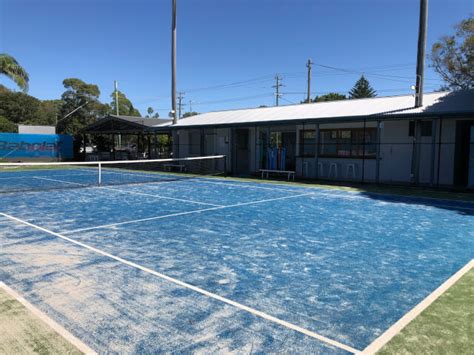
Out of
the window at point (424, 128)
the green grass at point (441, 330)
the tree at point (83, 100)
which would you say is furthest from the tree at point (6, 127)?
the green grass at point (441, 330)

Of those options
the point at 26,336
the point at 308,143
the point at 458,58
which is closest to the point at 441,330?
the point at 26,336

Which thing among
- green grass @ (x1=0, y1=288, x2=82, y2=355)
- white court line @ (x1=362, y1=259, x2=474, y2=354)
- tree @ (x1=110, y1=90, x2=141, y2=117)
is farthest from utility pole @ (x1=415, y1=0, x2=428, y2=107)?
tree @ (x1=110, y1=90, x2=141, y2=117)

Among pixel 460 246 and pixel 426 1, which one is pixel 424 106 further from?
pixel 460 246

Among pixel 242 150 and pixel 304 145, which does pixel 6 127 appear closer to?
pixel 242 150

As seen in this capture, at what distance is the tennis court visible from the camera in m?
3.67

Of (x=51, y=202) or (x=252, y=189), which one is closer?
(x=51, y=202)

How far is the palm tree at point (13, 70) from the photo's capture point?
19.1 metres

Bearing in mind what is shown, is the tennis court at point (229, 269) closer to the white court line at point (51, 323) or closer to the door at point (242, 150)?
the white court line at point (51, 323)

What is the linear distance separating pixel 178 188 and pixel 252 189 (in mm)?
2899

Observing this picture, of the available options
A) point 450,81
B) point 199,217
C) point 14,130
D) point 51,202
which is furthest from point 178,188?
point 14,130

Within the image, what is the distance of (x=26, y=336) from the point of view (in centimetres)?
352

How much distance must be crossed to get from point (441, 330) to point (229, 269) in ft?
8.72

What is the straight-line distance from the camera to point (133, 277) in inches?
200

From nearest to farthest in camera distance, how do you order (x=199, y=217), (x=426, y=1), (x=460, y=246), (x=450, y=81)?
(x=460, y=246) → (x=199, y=217) → (x=426, y=1) → (x=450, y=81)
